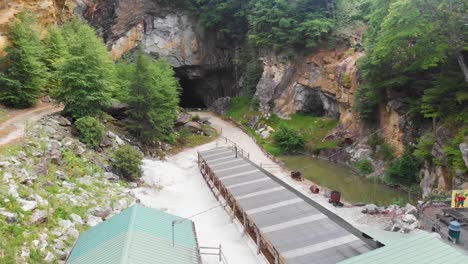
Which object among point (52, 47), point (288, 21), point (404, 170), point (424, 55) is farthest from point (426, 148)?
point (52, 47)

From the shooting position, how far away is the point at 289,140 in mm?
37125

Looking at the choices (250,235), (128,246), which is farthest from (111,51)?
(128,246)

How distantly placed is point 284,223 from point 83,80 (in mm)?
19188

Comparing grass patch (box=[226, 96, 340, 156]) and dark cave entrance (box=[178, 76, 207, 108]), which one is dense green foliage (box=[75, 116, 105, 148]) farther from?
dark cave entrance (box=[178, 76, 207, 108])

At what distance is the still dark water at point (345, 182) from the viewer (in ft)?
79.5

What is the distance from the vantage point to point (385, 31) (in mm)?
24922

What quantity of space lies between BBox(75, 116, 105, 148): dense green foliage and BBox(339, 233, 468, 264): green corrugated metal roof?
2110cm

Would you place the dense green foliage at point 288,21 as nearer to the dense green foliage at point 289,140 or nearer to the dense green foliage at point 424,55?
the dense green foliage at point 289,140

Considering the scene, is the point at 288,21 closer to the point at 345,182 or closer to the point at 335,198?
the point at 345,182

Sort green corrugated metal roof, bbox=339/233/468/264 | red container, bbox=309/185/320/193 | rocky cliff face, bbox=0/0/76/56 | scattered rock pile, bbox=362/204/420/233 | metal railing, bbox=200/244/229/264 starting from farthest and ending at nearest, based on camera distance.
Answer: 1. rocky cliff face, bbox=0/0/76/56
2. red container, bbox=309/185/320/193
3. scattered rock pile, bbox=362/204/420/233
4. metal railing, bbox=200/244/229/264
5. green corrugated metal roof, bbox=339/233/468/264

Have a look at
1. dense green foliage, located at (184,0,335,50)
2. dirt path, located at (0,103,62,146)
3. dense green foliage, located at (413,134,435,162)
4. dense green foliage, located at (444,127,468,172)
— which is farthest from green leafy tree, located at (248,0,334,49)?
dirt path, located at (0,103,62,146)

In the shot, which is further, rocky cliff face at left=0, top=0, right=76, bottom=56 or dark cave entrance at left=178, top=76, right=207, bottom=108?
dark cave entrance at left=178, top=76, right=207, bottom=108

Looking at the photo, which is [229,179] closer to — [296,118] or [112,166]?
[112,166]

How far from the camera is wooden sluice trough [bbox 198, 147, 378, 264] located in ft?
41.9
